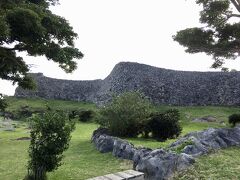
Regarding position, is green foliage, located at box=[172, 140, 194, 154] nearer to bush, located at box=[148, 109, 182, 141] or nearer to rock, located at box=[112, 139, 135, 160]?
rock, located at box=[112, 139, 135, 160]

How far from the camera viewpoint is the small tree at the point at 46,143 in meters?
13.2

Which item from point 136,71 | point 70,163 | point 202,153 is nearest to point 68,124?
point 70,163

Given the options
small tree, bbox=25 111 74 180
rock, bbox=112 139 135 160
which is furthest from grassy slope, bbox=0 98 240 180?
small tree, bbox=25 111 74 180

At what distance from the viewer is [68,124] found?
13.7 m

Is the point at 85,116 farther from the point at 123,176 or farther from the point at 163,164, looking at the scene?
the point at 123,176

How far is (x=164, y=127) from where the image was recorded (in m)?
24.2

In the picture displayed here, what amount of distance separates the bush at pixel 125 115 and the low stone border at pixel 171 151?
4.04 meters

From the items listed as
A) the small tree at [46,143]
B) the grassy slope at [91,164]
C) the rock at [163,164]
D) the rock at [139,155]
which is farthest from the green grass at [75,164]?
the rock at [163,164]

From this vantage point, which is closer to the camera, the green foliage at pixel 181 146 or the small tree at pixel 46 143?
the small tree at pixel 46 143

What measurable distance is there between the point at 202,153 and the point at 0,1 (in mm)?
11345

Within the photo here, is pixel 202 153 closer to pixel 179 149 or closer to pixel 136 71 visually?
pixel 179 149

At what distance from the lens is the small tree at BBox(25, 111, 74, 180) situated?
1316cm

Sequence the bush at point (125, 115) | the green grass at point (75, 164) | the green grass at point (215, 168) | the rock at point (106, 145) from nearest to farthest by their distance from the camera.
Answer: the green grass at point (215, 168) < the green grass at point (75, 164) < the rock at point (106, 145) < the bush at point (125, 115)

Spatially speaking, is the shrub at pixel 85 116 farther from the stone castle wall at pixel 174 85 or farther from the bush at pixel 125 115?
the bush at pixel 125 115
